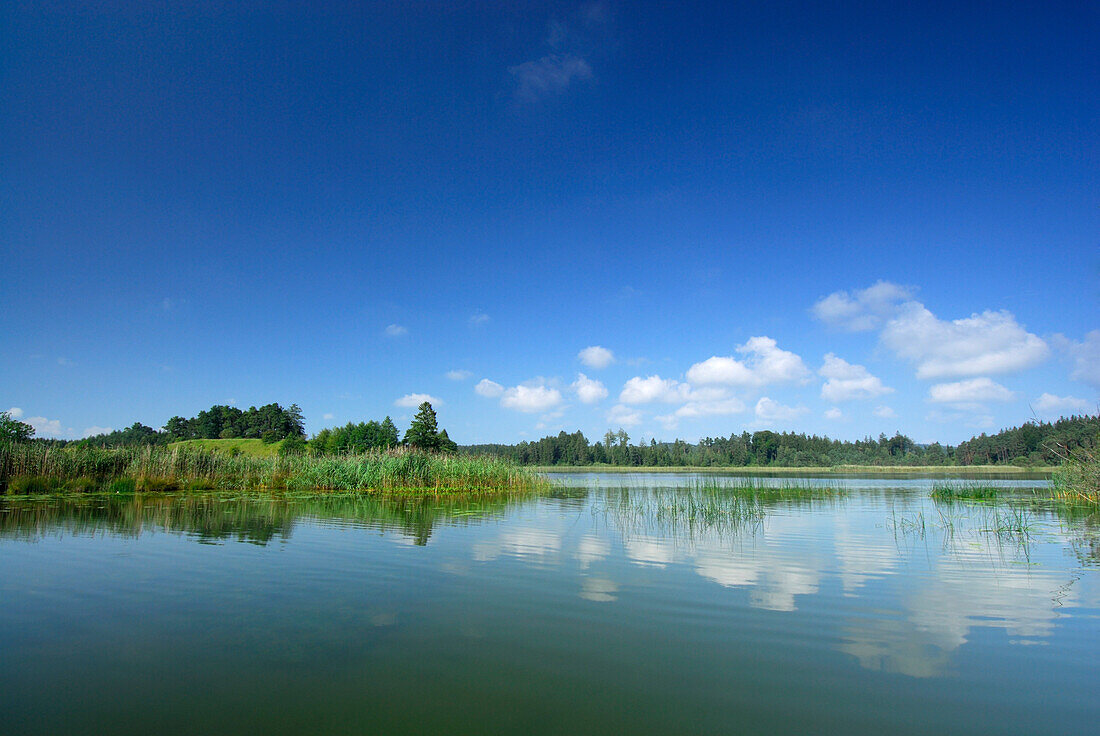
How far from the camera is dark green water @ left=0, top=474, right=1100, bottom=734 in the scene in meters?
3.83

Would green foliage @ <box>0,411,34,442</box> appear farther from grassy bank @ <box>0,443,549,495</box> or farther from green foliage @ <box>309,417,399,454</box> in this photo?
green foliage @ <box>309,417,399,454</box>

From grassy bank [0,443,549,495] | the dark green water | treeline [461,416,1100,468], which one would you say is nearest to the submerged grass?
the dark green water

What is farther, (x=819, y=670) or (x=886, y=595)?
(x=886, y=595)

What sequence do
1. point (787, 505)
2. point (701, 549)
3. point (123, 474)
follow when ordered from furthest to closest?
point (123, 474) → point (787, 505) → point (701, 549)

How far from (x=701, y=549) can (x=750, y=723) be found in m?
7.72

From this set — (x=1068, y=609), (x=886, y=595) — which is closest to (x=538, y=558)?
(x=886, y=595)

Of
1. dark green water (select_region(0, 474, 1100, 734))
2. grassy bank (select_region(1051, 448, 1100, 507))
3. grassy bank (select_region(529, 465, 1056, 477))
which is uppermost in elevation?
grassy bank (select_region(1051, 448, 1100, 507))

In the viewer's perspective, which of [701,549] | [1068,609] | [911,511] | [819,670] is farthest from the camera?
[911,511]

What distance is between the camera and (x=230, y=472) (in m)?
28.1

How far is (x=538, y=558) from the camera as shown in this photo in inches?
389

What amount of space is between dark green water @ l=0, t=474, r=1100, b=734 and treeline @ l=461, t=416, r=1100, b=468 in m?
82.4

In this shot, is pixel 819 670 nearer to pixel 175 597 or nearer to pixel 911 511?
pixel 175 597

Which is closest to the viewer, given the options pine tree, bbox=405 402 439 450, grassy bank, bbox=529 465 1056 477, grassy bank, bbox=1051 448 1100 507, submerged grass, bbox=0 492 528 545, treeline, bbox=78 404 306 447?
submerged grass, bbox=0 492 528 545

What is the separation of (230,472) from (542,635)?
28150 mm
